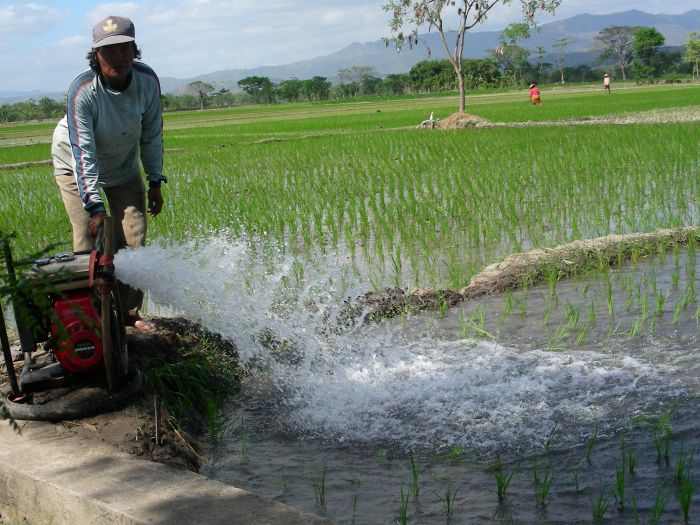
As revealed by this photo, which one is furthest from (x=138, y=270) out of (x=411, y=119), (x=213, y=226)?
(x=411, y=119)

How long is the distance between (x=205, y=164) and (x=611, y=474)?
1123 centimetres

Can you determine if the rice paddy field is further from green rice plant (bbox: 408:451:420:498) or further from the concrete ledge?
the concrete ledge

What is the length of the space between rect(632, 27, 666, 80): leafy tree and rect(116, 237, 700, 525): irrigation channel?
67032 mm

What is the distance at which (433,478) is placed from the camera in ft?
8.31

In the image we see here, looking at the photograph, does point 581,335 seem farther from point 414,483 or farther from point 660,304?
point 414,483

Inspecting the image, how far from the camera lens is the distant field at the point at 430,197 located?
5.96 m

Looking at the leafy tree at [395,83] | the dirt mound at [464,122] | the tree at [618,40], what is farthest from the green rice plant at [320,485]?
the tree at [618,40]

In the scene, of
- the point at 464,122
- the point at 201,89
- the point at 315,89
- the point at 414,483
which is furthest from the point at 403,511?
the point at 201,89

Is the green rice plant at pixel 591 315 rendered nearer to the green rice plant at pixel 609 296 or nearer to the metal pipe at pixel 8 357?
the green rice plant at pixel 609 296

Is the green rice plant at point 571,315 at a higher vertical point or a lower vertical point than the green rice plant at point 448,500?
higher

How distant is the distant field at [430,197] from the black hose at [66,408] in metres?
2.57

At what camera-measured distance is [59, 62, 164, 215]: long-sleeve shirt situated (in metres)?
3.11

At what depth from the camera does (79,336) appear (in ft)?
8.76

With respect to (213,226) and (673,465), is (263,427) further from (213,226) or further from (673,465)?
(213,226)
